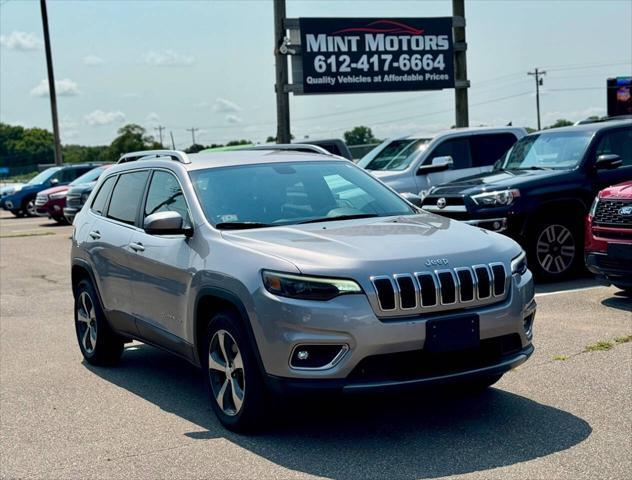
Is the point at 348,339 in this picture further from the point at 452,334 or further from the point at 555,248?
the point at 555,248

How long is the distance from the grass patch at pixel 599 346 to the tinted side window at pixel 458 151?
7423mm

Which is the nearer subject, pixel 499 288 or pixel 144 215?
pixel 499 288

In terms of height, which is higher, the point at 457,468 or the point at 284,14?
the point at 284,14

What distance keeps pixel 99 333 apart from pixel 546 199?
5.68 meters

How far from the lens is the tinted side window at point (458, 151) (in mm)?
14516

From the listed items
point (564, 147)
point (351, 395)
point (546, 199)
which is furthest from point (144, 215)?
point (564, 147)

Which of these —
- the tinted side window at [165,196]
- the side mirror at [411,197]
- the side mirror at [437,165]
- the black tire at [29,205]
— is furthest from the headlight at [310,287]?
the black tire at [29,205]

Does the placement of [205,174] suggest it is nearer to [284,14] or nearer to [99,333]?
[99,333]

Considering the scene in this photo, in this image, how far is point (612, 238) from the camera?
889cm

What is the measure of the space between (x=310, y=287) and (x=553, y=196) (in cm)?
659

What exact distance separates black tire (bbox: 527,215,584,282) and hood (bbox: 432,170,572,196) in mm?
483

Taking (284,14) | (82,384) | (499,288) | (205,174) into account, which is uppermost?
(284,14)

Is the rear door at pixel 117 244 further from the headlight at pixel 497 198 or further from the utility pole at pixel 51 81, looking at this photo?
the utility pole at pixel 51 81

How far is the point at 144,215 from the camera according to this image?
684 centimetres
